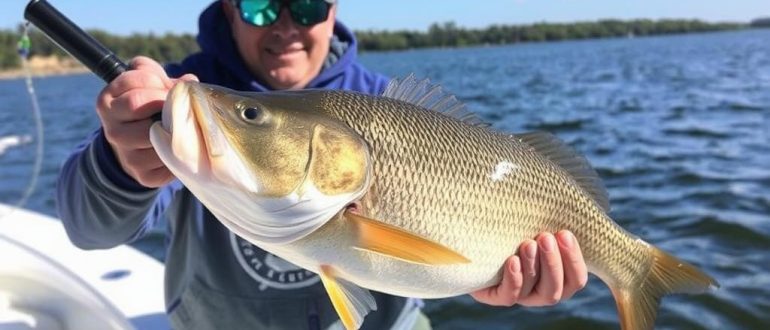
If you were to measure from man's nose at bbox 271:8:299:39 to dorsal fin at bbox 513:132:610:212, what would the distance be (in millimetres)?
1277

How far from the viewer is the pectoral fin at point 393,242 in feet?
5.28

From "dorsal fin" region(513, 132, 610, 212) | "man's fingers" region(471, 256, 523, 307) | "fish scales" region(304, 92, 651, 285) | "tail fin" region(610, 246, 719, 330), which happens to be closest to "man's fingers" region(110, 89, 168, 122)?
"fish scales" region(304, 92, 651, 285)

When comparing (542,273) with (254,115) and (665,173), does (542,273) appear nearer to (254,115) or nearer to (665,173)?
(254,115)

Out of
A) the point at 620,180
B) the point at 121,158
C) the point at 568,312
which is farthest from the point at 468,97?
the point at 121,158

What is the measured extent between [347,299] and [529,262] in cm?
59

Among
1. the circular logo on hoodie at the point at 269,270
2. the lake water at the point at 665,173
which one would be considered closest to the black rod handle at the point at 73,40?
the circular logo on hoodie at the point at 269,270

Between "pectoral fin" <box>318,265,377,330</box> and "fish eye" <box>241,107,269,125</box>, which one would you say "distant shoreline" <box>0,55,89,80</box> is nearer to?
"fish eye" <box>241,107,269,125</box>

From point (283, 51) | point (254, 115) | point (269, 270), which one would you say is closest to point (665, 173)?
point (283, 51)

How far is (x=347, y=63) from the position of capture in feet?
10.7

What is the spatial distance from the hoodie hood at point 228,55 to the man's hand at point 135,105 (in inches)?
55.1

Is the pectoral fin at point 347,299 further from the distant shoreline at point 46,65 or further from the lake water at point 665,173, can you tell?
the lake water at point 665,173

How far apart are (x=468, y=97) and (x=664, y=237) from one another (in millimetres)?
15960

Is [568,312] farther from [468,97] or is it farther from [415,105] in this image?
[468,97]

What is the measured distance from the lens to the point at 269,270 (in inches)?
108
